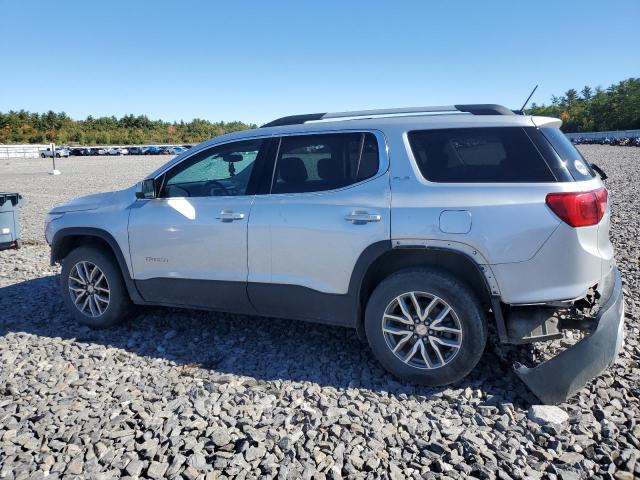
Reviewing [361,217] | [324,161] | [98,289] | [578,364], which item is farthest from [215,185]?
[578,364]

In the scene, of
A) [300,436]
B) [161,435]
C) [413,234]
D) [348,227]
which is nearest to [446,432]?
[300,436]

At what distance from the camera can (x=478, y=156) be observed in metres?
3.33

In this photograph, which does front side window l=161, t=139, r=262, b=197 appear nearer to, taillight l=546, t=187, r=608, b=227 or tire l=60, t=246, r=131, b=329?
tire l=60, t=246, r=131, b=329

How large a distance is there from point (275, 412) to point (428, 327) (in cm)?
122

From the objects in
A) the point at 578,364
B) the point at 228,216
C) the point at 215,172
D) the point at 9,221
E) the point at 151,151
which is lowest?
the point at 578,364

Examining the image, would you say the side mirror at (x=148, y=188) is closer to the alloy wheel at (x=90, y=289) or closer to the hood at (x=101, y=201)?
the hood at (x=101, y=201)

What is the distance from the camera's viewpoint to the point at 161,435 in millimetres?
2939

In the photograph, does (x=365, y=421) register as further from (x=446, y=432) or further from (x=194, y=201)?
(x=194, y=201)

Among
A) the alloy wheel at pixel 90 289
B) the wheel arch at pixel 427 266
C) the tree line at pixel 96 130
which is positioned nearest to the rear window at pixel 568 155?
the wheel arch at pixel 427 266

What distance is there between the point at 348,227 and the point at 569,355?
169cm

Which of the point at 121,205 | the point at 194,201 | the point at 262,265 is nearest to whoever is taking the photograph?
the point at 262,265

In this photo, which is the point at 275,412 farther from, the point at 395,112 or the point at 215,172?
the point at 395,112

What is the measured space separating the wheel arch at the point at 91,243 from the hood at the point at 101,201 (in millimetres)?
221

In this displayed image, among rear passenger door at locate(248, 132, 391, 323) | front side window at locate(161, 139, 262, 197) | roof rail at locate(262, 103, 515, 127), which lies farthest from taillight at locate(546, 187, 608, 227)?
front side window at locate(161, 139, 262, 197)
